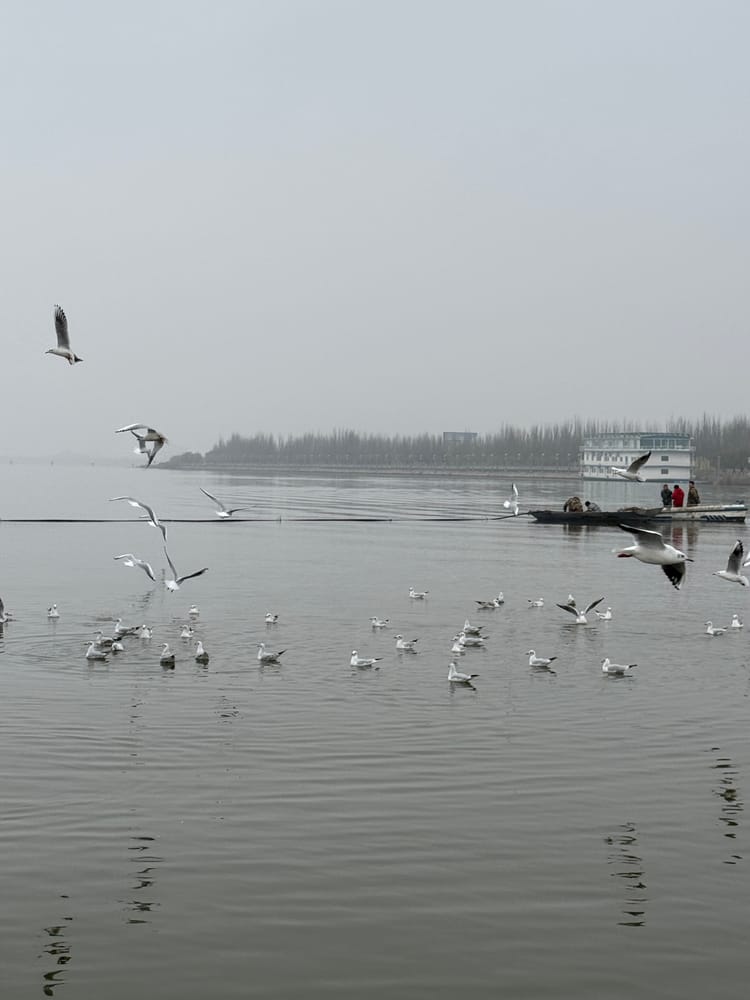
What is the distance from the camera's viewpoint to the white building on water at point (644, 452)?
15112 cm

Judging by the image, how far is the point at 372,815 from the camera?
1229 centimetres

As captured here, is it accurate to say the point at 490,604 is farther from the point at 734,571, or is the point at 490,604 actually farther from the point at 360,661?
the point at 360,661

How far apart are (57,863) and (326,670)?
10.4 meters

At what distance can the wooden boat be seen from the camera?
5853cm

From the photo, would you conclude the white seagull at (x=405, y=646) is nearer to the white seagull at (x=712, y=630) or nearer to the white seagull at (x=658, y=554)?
the white seagull at (x=658, y=554)

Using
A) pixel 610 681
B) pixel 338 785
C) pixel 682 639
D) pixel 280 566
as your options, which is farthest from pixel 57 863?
pixel 280 566

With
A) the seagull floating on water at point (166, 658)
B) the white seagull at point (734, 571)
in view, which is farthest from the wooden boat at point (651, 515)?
the seagull floating on water at point (166, 658)

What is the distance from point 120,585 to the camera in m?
34.6

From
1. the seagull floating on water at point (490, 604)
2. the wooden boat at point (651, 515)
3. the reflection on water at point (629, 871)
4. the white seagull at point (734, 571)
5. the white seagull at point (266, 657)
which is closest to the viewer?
the reflection on water at point (629, 871)

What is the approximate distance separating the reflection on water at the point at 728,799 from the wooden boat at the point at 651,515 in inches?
1717

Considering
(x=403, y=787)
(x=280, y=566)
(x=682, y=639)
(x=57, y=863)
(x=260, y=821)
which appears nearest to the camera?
(x=57, y=863)

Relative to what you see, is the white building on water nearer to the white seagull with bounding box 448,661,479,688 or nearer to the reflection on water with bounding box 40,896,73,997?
the white seagull with bounding box 448,661,479,688

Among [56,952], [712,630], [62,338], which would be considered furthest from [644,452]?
[56,952]

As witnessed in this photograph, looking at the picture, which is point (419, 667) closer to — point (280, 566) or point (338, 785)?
point (338, 785)
